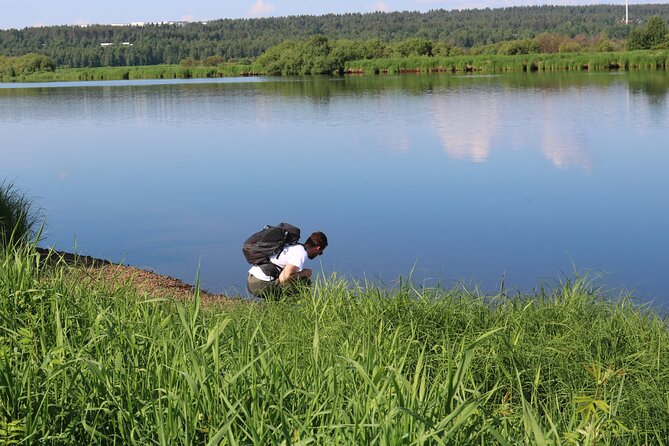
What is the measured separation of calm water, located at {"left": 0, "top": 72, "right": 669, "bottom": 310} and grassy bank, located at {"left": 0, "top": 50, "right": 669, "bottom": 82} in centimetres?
2272

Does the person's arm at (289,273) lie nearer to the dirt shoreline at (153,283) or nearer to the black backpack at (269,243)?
the black backpack at (269,243)

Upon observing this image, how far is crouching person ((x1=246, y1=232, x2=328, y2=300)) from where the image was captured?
6.84 m

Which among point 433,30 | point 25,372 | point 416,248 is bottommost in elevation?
point 416,248

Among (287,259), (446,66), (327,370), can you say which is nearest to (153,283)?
(287,259)

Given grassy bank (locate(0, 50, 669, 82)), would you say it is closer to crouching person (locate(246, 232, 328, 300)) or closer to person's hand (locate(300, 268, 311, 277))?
crouching person (locate(246, 232, 328, 300))

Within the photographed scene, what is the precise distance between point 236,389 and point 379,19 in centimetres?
16717

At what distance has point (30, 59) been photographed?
8231cm

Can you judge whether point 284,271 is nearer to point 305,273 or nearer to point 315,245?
point 305,273

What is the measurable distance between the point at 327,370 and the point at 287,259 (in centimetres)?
328

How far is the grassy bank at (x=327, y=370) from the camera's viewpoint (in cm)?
337

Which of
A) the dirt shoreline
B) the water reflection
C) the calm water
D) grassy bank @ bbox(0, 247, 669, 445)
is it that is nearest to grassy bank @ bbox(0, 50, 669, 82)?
the water reflection

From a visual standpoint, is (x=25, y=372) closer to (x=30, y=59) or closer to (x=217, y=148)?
(x=217, y=148)

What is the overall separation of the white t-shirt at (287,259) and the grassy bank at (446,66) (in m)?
46.5

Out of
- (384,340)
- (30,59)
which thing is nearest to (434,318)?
(384,340)
